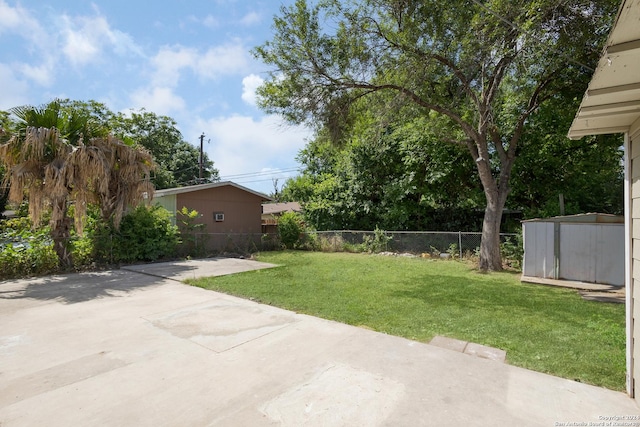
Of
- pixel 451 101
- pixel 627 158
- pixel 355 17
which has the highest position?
pixel 355 17

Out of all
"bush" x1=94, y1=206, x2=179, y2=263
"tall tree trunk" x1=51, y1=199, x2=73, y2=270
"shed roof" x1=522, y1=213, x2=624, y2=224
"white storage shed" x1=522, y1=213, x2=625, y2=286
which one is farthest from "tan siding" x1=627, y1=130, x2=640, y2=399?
"bush" x1=94, y1=206, x2=179, y2=263

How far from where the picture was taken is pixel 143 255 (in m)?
10.2

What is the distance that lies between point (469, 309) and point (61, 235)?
9859mm

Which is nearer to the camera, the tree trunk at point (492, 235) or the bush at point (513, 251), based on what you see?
the tree trunk at point (492, 235)

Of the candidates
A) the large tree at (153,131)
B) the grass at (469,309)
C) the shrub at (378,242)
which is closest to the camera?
the grass at (469,309)

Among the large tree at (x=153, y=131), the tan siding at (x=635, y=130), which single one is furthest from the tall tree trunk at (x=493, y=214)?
the large tree at (x=153, y=131)

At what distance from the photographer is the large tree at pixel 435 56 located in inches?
262

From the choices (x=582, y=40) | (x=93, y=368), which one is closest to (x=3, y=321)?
(x=93, y=368)

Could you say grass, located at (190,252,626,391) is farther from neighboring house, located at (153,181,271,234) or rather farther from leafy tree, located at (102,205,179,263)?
neighboring house, located at (153,181,271,234)

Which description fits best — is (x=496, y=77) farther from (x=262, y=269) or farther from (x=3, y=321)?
(x=3, y=321)

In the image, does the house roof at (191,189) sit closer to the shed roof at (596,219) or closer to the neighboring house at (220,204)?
the neighboring house at (220,204)

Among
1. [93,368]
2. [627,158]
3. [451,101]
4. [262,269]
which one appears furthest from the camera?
[451,101]

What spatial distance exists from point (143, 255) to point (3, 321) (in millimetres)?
5827

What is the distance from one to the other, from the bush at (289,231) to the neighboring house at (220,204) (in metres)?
1.71
